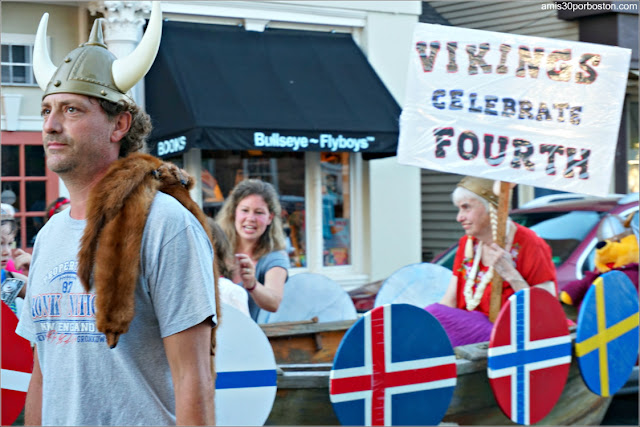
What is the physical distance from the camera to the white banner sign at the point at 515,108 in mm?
5895

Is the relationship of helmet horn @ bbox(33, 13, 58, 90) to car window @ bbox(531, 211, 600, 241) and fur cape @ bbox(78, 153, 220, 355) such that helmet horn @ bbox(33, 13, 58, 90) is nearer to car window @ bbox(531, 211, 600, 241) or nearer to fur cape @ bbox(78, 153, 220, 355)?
fur cape @ bbox(78, 153, 220, 355)

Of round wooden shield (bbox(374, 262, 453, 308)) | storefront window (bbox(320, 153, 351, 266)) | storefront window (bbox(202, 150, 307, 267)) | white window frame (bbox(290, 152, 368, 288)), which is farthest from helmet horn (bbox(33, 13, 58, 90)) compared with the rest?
storefront window (bbox(320, 153, 351, 266))

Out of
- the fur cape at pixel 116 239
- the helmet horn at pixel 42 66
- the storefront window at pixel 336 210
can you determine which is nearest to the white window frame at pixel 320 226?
the storefront window at pixel 336 210

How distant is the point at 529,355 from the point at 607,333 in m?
0.92

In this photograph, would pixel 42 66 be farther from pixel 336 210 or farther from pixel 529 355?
pixel 336 210

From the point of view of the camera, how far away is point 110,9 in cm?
955

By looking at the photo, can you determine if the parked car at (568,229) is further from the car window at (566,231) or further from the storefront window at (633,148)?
the storefront window at (633,148)

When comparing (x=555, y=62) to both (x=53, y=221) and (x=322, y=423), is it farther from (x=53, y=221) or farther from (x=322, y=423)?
(x=53, y=221)

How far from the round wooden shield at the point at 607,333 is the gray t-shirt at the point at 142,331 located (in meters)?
3.91

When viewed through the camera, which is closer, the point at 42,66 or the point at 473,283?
the point at 42,66

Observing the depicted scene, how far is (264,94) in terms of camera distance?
10305 mm

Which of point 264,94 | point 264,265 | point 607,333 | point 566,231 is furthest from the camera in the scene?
point 264,94

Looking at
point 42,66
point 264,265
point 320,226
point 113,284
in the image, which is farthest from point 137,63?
point 320,226

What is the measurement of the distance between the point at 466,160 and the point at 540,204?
3.55 metres
